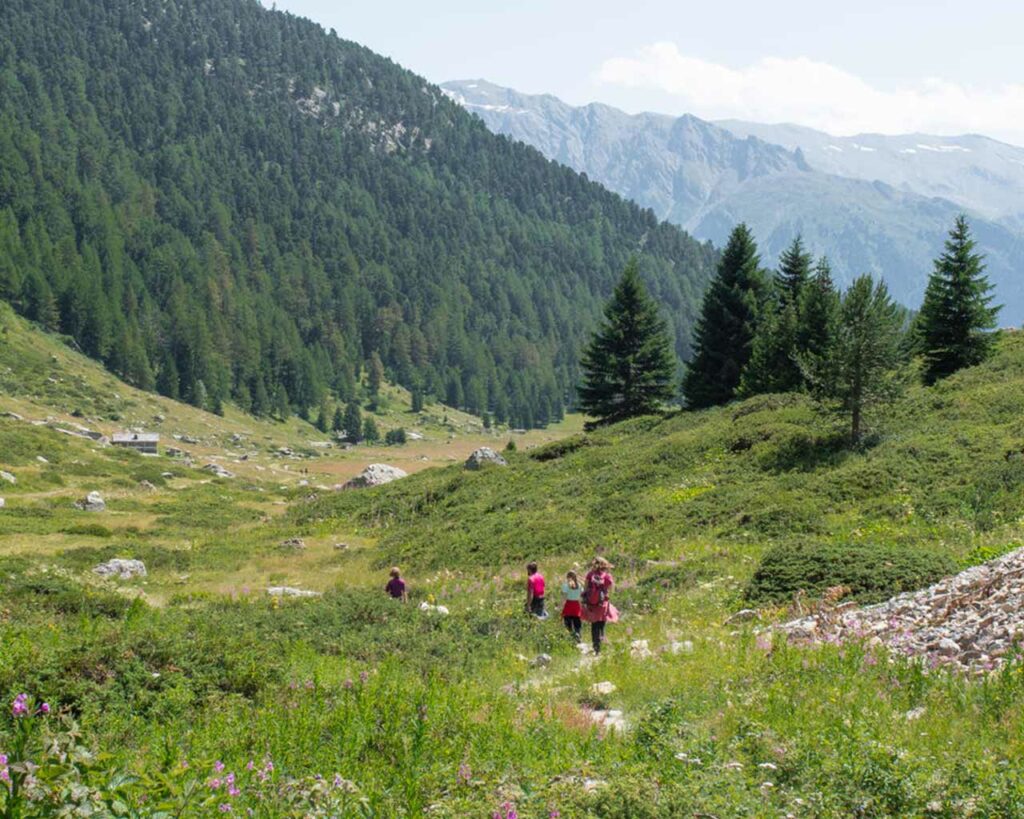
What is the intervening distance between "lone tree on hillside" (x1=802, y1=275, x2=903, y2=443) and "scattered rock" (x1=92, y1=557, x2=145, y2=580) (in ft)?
78.9

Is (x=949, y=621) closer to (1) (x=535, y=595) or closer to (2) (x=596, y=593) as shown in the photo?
(2) (x=596, y=593)

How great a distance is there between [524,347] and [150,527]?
13937 centimetres

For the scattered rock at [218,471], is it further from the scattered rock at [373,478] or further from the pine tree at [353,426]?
the pine tree at [353,426]

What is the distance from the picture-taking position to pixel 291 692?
9.05m

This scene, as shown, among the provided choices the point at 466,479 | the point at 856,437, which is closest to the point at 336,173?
the point at 466,479

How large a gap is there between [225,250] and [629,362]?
118m

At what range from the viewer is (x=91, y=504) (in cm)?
3897

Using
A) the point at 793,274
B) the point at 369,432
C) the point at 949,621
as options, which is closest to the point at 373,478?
the point at 793,274

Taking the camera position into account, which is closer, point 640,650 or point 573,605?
point 640,650

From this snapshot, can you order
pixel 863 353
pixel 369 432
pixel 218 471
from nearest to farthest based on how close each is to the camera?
pixel 863 353, pixel 218 471, pixel 369 432

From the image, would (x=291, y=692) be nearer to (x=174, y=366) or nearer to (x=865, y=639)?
(x=865, y=639)

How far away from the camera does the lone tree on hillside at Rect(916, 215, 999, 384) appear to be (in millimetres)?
39750

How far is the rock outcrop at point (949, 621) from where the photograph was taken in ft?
30.6

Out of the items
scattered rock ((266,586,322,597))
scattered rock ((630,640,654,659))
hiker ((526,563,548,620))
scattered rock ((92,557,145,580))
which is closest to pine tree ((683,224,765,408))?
scattered rock ((266,586,322,597))
